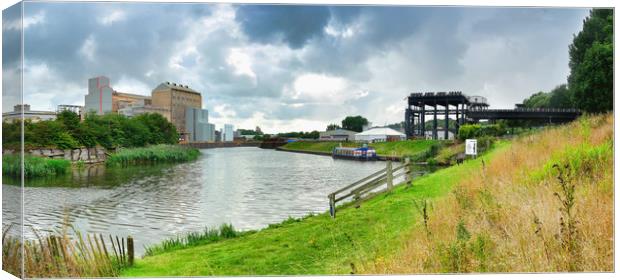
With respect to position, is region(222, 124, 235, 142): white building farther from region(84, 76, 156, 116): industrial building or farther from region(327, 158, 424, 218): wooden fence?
region(327, 158, 424, 218): wooden fence

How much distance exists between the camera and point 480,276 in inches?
204

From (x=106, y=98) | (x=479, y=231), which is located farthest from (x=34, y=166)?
(x=479, y=231)

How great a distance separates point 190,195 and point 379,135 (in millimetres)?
3446

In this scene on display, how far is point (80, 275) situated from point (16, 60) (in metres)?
2.81

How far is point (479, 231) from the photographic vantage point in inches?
215

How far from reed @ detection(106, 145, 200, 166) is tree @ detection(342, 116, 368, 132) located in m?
2.49

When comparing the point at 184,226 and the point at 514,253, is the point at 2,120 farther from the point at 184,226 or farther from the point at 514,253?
the point at 514,253

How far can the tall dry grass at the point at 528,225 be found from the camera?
500cm

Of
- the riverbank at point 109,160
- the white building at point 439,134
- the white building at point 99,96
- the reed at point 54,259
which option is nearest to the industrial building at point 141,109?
the white building at point 99,96

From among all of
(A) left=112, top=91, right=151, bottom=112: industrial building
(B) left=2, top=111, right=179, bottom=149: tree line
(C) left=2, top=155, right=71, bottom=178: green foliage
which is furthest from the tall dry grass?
(C) left=2, top=155, right=71, bottom=178: green foliage

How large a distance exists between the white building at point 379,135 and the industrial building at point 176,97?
2777 mm

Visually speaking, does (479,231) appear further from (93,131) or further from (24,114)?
(24,114)

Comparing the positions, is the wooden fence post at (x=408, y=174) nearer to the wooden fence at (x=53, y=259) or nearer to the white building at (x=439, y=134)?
the white building at (x=439, y=134)

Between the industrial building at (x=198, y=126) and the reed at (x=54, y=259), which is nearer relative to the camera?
the reed at (x=54, y=259)
